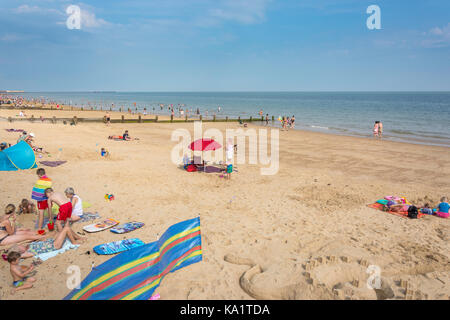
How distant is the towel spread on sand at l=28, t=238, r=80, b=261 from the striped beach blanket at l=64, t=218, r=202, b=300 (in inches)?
75.9

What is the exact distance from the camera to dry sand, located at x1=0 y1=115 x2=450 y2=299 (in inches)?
209

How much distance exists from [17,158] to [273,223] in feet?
35.7

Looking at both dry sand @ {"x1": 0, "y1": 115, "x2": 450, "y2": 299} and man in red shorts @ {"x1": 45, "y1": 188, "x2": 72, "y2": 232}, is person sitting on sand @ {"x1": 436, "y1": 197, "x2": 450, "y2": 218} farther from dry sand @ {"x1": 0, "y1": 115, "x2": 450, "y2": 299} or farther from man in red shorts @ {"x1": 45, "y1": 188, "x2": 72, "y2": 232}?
man in red shorts @ {"x1": 45, "y1": 188, "x2": 72, "y2": 232}

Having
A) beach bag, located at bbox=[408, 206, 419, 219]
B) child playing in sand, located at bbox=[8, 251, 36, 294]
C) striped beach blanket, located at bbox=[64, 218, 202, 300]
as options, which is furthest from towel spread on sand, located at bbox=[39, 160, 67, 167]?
beach bag, located at bbox=[408, 206, 419, 219]

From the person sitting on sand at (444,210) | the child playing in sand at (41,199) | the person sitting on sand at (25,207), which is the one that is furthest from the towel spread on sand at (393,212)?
the person sitting on sand at (25,207)

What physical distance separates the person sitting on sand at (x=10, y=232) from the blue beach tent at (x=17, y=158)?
6.54 m

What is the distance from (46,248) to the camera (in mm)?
6258

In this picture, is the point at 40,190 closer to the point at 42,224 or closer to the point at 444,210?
the point at 42,224

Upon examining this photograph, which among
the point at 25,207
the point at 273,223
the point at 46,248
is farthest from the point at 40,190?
the point at 273,223

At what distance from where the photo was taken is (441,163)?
16938mm

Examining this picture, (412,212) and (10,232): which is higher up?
(10,232)
